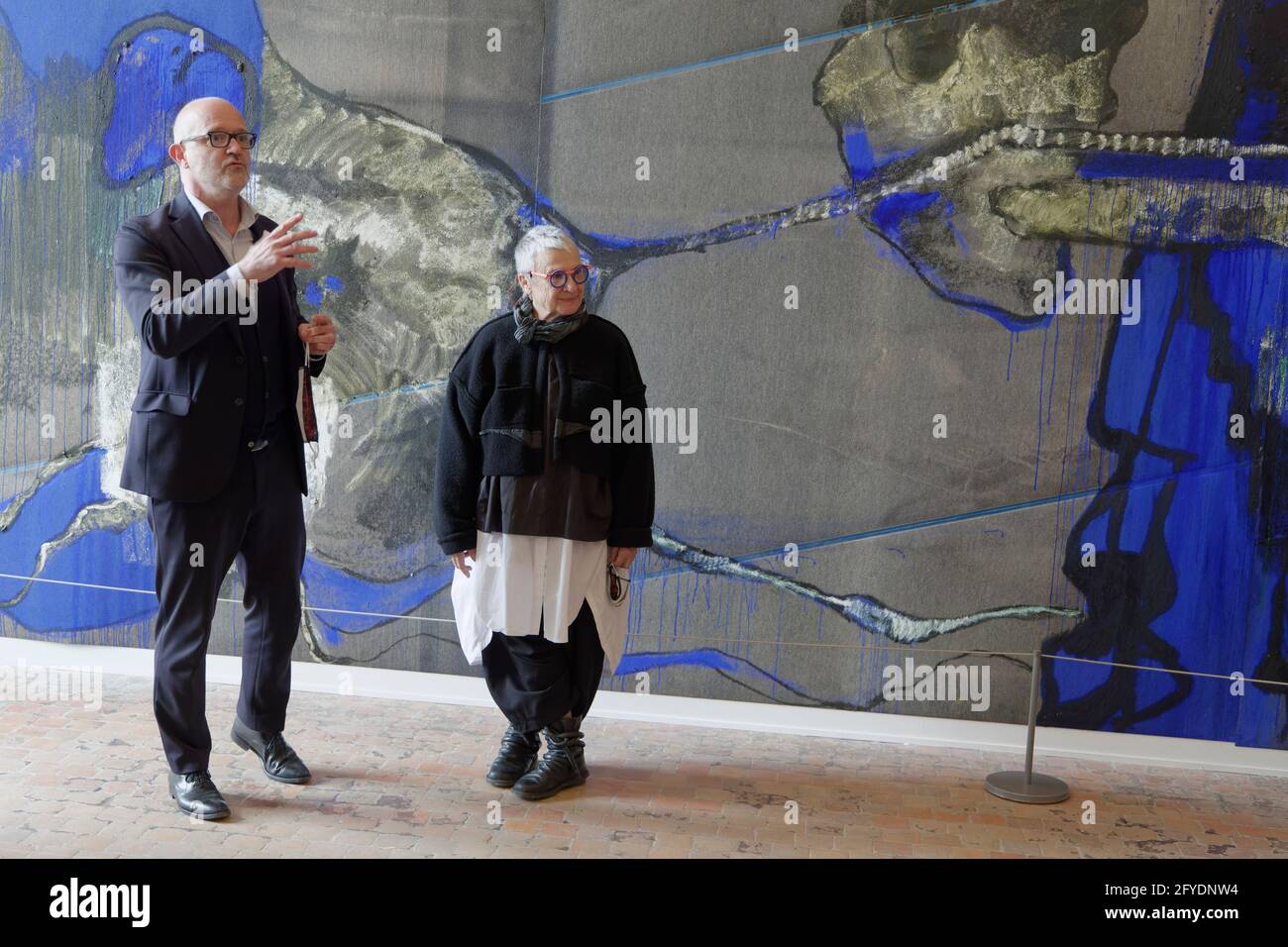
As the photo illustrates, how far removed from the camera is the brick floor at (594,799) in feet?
11.4

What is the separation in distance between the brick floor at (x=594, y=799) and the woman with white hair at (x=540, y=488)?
0.31 m

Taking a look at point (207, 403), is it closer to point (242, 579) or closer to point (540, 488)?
point (242, 579)

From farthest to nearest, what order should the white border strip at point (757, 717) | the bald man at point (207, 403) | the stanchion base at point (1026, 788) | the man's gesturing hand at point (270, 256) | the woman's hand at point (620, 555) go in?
the white border strip at point (757, 717) → the stanchion base at point (1026, 788) → the woman's hand at point (620, 555) → the bald man at point (207, 403) → the man's gesturing hand at point (270, 256)

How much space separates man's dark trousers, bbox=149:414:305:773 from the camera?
3.46m

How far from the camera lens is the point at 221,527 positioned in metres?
3.51

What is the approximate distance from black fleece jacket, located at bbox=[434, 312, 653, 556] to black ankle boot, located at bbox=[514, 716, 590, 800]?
0.66 m

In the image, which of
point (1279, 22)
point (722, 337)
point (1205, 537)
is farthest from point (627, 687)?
point (1279, 22)

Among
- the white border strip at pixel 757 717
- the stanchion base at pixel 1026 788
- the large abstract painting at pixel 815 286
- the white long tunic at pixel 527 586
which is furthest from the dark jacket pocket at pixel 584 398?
the stanchion base at pixel 1026 788

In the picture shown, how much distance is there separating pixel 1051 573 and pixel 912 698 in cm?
72

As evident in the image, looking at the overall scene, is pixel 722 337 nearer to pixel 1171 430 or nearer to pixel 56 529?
pixel 1171 430

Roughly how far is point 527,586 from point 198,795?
1141mm

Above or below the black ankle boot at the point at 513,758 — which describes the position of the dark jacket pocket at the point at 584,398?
above

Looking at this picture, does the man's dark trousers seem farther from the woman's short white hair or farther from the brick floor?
the woman's short white hair

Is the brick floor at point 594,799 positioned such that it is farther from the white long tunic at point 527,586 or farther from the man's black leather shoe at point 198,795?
the white long tunic at point 527,586
